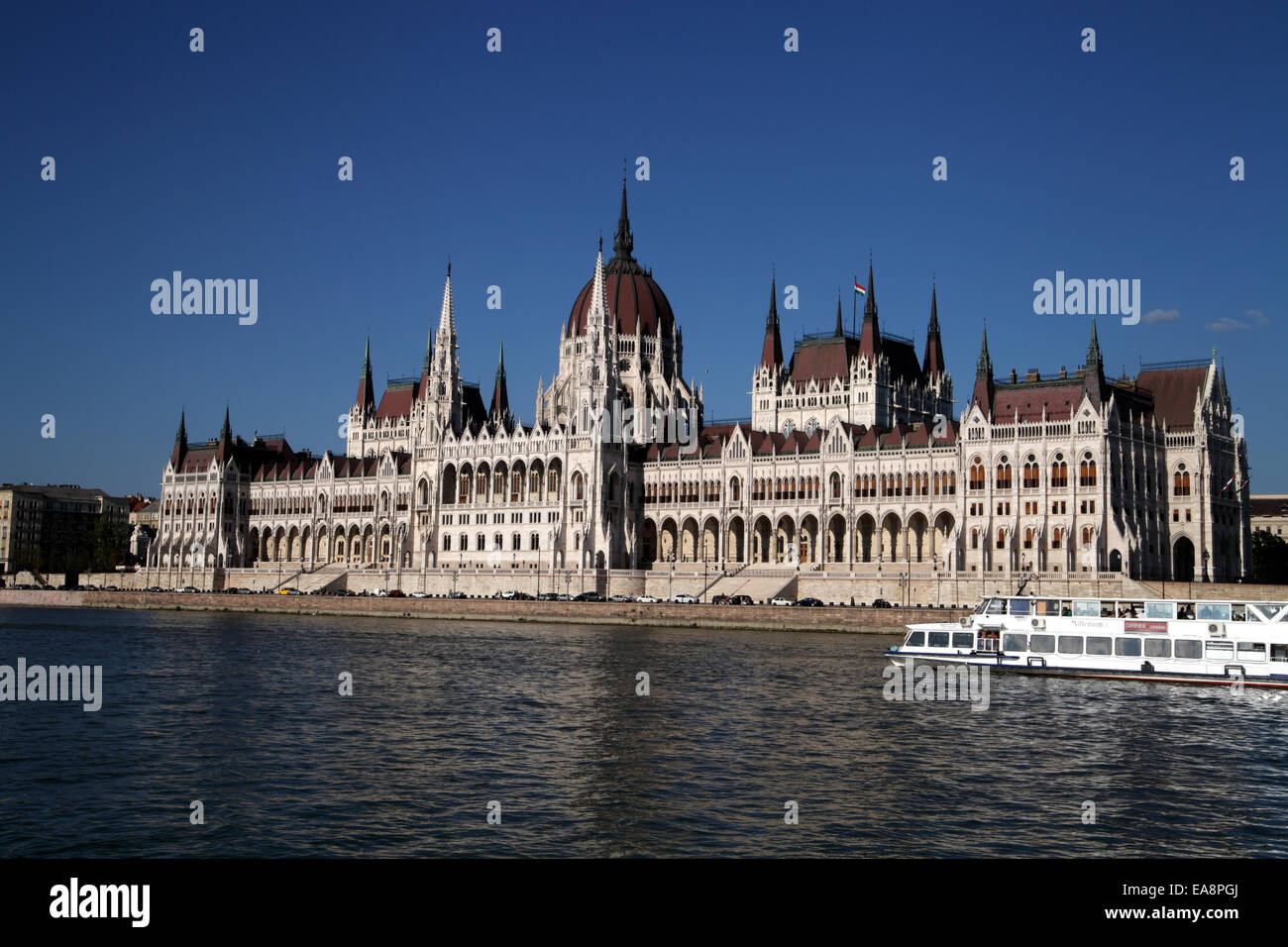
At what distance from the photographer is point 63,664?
5766cm

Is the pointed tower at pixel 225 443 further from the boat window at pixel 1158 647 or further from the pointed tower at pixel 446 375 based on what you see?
the boat window at pixel 1158 647

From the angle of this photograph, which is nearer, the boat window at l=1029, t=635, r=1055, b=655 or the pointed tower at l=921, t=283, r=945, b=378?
the boat window at l=1029, t=635, r=1055, b=655

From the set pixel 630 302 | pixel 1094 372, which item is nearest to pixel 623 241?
pixel 630 302

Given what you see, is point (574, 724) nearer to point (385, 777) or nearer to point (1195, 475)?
point (385, 777)

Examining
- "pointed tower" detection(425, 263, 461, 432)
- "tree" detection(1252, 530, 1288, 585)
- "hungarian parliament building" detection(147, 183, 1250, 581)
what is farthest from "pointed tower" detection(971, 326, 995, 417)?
"pointed tower" detection(425, 263, 461, 432)

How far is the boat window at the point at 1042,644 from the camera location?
2245 inches

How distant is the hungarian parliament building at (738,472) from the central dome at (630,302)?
11.6 inches

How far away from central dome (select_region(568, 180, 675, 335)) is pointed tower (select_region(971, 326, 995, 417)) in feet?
167

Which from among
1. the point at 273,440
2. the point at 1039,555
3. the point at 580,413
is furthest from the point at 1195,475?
the point at 273,440

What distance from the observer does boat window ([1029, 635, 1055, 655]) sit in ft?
187
